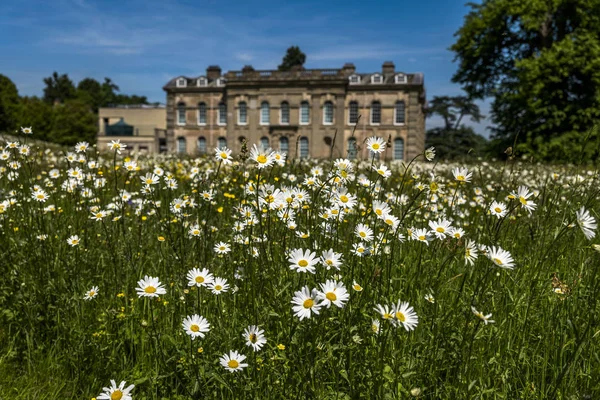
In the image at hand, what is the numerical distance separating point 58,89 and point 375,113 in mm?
87960

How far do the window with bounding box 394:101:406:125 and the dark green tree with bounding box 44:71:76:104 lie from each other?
8568 cm

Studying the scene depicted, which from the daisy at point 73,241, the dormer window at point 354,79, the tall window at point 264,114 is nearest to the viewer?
the daisy at point 73,241

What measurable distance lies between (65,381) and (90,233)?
166 cm

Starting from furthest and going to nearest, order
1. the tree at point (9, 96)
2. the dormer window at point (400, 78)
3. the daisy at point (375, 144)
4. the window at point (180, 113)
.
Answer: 1. the tree at point (9, 96)
2. the window at point (180, 113)
3. the dormer window at point (400, 78)
4. the daisy at point (375, 144)

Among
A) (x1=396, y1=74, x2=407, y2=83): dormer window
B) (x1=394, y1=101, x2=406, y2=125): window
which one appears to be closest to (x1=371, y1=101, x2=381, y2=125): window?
(x1=394, y1=101, x2=406, y2=125): window

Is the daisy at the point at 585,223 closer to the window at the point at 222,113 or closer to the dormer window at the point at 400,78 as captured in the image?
the dormer window at the point at 400,78

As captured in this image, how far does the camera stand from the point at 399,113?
42906mm

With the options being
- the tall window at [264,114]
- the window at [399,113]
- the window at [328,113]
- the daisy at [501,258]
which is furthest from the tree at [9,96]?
the daisy at [501,258]

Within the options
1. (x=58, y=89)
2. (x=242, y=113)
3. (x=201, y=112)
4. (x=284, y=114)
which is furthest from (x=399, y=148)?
(x=58, y=89)

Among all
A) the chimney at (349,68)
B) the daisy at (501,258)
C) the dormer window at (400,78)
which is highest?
the chimney at (349,68)

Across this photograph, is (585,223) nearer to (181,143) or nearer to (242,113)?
(242,113)

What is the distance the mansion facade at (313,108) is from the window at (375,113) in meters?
0.09

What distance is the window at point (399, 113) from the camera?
42750 mm

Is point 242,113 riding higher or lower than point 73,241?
higher
